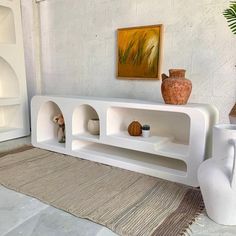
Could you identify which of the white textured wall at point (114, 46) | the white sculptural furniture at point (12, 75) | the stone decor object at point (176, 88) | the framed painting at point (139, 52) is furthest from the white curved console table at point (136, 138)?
the white sculptural furniture at point (12, 75)

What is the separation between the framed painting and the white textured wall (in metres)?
0.05

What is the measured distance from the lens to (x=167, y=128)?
180 cm

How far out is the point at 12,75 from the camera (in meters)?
2.38

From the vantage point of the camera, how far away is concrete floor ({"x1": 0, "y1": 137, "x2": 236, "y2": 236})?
95 cm

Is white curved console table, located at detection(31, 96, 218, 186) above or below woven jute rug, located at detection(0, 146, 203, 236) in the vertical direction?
above

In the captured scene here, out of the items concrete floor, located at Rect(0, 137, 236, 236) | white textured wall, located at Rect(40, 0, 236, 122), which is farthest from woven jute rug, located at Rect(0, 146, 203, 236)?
white textured wall, located at Rect(40, 0, 236, 122)

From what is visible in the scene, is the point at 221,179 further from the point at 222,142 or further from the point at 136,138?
the point at 136,138

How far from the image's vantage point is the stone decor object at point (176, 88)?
4.51ft

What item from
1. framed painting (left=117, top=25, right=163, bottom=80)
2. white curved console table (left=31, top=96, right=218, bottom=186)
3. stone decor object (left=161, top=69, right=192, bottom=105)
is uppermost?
framed painting (left=117, top=25, right=163, bottom=80)

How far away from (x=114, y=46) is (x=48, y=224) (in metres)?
1.48

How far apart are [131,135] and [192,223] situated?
773 mm

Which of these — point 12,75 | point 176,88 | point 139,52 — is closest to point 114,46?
point 139,52

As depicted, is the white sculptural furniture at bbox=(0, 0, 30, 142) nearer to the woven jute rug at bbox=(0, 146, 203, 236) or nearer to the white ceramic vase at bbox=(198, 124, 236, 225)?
the woven jute rug at bbox=(0, 146, 203, 236)

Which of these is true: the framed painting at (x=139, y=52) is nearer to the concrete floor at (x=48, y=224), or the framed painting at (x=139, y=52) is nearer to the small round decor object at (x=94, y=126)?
the small round decor object at (x=94, y=126)
